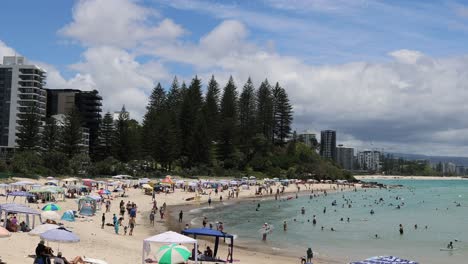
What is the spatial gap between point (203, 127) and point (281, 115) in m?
21.0

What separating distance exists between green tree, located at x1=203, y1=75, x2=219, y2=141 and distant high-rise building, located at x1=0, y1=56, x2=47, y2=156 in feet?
90.9

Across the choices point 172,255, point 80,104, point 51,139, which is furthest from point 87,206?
point 80,104

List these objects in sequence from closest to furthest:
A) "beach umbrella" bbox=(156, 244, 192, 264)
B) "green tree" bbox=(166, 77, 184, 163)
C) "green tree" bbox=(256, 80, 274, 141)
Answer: "beach umbrella" bbox=(156, 244, 192, 264)
"green tree" bbox=(166, 77, 184, 163)
"green tree" bbox=(256, 80, 274, 141)

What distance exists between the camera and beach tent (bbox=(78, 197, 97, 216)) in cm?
3041

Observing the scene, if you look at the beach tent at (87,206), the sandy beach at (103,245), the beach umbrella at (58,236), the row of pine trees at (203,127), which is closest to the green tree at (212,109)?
the row of pine trees at (203,127)

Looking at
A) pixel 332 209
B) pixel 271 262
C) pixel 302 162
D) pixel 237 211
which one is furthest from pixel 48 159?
pixel 302 162

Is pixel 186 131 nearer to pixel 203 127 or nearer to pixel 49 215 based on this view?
pixel 203 127

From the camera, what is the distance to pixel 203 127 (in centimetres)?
7912

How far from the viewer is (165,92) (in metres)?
92.7

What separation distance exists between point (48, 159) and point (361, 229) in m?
36.5

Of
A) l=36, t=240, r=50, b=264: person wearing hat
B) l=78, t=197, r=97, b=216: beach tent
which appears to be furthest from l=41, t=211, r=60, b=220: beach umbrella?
l=36, t=240, r=50, b=264: person wearing hat

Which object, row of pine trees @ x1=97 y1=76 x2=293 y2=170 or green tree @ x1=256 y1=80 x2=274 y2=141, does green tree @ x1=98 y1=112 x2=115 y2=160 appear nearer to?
row of pine trees @ x1=97 y1=76 x2=293 y2=170

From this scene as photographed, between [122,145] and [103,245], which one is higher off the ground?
[122,145]

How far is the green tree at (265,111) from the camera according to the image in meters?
92.9
